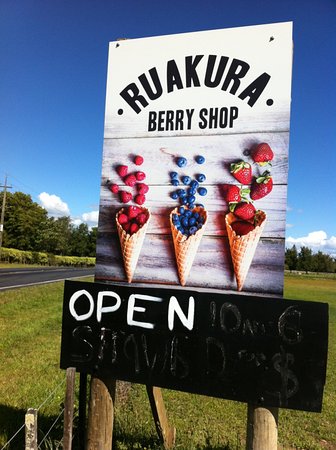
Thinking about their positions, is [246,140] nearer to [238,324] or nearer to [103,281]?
[238,324]

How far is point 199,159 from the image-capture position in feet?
7.41

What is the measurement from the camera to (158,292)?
7.19ft

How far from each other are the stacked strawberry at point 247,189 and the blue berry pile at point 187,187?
0.53 ft

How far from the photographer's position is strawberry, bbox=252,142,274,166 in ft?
6.87

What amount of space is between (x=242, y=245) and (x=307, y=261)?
331 ft

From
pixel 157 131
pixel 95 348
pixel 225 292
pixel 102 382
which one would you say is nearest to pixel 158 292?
pixel 225 292

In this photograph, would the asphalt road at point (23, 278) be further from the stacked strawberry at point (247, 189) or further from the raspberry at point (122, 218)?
the stacked strawberry at point (247, 189)

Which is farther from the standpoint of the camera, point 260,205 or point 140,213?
point 140,213

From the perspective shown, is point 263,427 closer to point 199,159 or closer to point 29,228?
point 199,159

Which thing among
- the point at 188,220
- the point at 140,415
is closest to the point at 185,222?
the point at 188,220

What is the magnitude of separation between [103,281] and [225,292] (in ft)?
2.55

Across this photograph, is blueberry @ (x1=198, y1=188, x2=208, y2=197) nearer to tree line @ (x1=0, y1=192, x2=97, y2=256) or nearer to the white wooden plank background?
the white wooden plank background

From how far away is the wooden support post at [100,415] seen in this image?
2352 millimetres

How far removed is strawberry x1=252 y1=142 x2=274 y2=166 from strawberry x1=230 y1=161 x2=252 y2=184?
0.06 metres
